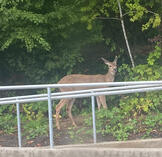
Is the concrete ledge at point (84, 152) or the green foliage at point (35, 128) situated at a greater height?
the concrete ledge at point (84, 152)

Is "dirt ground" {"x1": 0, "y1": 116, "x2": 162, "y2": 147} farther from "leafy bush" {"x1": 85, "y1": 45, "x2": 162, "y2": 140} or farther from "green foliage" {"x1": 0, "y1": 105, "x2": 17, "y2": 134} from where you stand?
"green foliage" {"x1": 0, "y1": 105, "x2": 17, "y2": 134}

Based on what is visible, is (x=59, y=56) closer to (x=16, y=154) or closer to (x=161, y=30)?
(x=161, y=30)

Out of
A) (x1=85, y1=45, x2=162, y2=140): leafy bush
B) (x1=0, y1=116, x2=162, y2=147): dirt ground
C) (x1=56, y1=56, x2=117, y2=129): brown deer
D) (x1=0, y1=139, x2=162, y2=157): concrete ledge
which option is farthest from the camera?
(x1=56, y1=56, x2=117, y2=129): brown deer

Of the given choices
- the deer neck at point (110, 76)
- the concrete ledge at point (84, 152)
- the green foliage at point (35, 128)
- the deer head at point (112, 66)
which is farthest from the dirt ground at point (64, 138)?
the deer head at point (112, 66)

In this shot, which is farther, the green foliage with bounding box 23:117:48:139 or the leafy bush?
the green foliage with bounding box 23:117:48:139

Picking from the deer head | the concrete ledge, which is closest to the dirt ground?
the concrete ledge

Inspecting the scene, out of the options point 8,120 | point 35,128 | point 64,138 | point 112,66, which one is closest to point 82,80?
point 112,66

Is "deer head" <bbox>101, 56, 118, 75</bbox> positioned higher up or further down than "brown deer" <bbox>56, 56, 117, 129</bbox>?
higher up

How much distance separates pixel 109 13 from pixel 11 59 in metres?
3.31

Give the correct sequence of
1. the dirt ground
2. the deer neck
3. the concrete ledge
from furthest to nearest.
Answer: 1. the deer neck
2. the dirt ground
3. the concrete ledge

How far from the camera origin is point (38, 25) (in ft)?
36.9

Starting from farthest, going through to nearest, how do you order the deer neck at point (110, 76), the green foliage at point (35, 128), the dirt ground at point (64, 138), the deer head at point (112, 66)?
1. the deer head at point (112, 66)
2. the deer neck at point (110, 76)
3. the green foliage at point (35, 128)
4. the dirt ground at point (64, 138)

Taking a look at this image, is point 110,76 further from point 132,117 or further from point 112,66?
point 132,117

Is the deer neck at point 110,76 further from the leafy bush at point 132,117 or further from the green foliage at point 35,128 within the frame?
the green foliage at point 35,128
